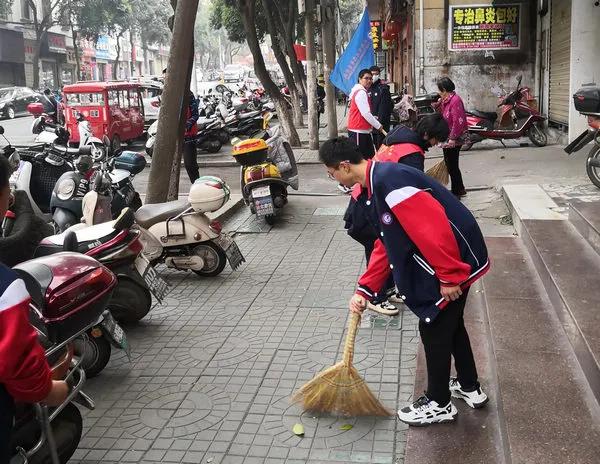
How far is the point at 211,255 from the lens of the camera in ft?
20.4

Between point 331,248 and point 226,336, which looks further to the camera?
point 331,248

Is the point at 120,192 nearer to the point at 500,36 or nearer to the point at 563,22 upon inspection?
the point at 563,22

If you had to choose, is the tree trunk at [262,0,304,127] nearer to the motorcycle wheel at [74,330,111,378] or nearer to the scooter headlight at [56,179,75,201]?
the scooter headlight at [56,179,75,201]

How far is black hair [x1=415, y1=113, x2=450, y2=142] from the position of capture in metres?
4.68

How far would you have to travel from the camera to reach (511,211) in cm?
728

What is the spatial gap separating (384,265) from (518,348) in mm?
1067

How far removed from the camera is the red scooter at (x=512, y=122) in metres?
12.7

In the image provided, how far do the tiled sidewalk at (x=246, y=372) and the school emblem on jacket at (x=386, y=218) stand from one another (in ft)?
3.71

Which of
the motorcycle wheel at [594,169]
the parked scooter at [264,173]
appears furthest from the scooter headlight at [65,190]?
the motorcycle wheel at [594,169]

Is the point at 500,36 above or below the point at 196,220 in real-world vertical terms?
above

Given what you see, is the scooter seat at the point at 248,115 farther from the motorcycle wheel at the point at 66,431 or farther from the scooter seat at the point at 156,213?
the motorcycle wheel at the point at 66,431

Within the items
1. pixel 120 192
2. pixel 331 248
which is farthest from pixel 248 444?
pixel 120 192

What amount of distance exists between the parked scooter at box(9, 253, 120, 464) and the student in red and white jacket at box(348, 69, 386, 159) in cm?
619

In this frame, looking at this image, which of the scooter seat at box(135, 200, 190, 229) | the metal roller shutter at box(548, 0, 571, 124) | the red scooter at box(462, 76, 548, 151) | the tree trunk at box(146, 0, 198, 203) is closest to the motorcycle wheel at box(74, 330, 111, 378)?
the scooter seat at box(135, 200, 190, 229)
